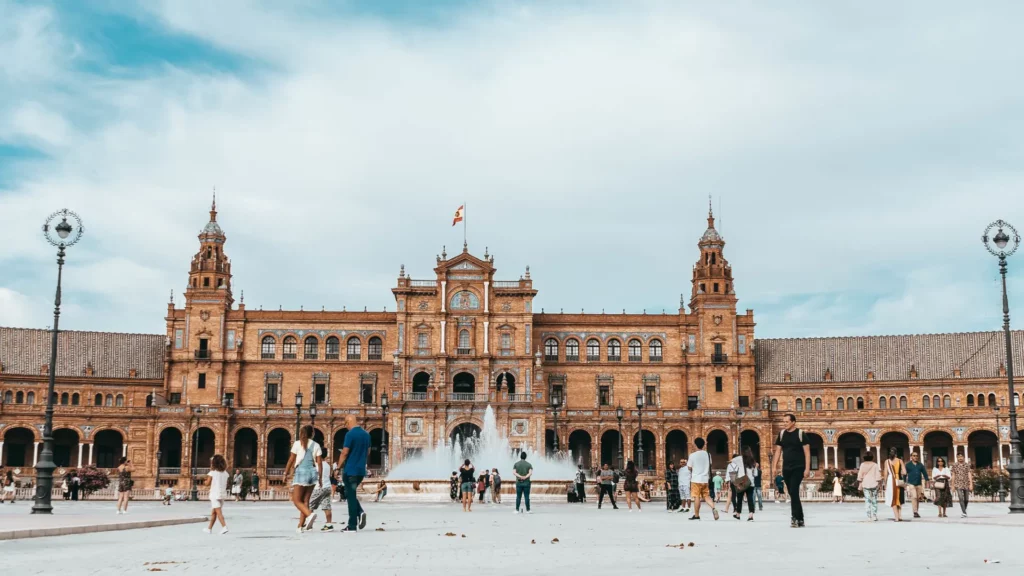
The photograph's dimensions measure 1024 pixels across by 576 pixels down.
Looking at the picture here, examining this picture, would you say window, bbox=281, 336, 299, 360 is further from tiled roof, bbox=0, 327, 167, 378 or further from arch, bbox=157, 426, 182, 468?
tiled roof, bbox=0, 327, 167, 378

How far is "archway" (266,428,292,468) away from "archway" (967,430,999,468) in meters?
51.5

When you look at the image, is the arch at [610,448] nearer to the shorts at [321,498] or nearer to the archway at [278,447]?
the archway at [278,447]

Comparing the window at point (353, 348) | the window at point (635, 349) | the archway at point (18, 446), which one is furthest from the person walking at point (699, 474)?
the archway at point (18, 446)

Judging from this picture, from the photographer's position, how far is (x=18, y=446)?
8544cm

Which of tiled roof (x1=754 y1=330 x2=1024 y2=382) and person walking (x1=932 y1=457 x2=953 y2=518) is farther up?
tiled roof (x1=754 y1=330 x2=1024 y2=382)

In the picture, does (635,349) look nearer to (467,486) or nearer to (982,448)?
(982,448)

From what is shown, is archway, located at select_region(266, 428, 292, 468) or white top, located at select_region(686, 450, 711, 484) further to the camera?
archway, located at select_region(266, 428, 292, 468)

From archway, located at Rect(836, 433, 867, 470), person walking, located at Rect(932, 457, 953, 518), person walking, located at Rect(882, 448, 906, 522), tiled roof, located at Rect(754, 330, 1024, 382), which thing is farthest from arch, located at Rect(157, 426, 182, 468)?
person walking, located at Rect(882, 448, 906, 522)

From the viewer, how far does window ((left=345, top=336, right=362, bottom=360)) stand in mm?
90312

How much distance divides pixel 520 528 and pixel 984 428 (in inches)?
2795

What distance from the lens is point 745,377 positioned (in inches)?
3509

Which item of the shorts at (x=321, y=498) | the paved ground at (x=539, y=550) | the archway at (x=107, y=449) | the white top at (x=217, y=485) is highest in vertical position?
the archway at (x=107, y=449)

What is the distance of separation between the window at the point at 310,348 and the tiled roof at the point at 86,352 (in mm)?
12509

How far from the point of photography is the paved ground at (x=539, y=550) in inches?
540
